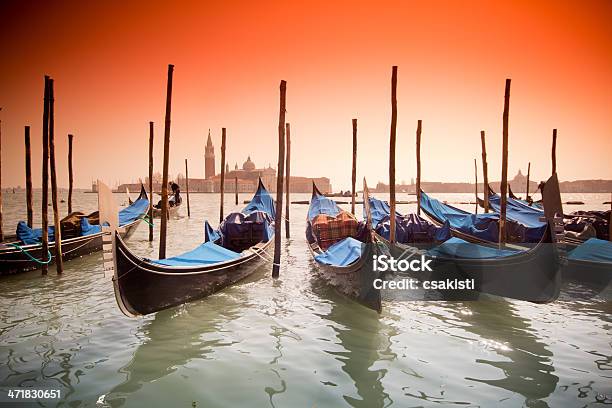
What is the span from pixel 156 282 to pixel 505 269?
4.50 m

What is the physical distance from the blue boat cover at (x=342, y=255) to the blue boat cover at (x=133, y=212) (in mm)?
7975

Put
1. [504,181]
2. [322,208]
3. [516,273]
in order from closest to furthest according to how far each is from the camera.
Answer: [516,273] → [504,181] → [322,208]

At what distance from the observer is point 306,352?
3480 millimetres

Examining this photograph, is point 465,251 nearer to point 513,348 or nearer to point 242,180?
point 513,348

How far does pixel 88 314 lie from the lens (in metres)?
4.46

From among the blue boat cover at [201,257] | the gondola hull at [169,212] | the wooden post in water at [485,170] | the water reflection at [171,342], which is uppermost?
the wooden post in water at [485,170]

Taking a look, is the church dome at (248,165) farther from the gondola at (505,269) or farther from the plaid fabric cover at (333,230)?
the gondola at (505,269)

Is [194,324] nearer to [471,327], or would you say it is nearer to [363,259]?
[363,259]

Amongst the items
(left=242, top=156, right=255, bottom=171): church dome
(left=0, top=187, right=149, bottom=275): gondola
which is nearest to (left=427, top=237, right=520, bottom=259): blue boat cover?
(left=0, top=187, right=149, bottom=275): gondola

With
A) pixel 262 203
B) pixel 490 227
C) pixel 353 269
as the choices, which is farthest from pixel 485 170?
pixel 353 269

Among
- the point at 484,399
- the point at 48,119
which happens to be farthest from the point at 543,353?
the point at 48,119

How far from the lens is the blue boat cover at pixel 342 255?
494cm

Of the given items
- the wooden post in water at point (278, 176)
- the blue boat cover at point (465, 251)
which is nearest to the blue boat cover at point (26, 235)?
the wooden post in water at point (278, 176)

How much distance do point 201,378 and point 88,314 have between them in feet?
7.90
